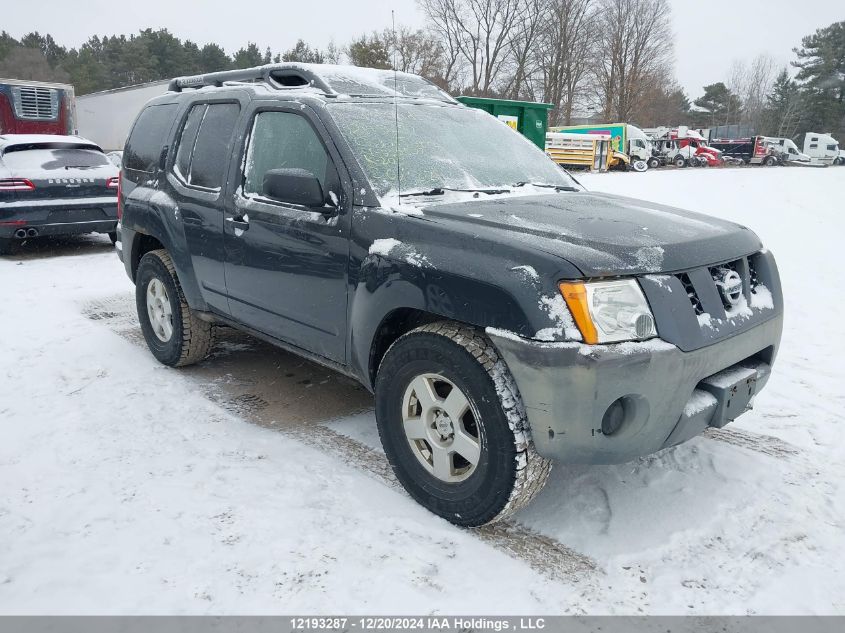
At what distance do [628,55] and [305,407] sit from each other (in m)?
60.0

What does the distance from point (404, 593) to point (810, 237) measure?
10936 mm

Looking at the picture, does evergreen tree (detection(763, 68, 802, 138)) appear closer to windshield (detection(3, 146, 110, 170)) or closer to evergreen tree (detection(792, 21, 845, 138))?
evergreen tree (detection(792, 21, 845, 138))

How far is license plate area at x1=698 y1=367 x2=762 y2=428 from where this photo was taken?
268 centimetres

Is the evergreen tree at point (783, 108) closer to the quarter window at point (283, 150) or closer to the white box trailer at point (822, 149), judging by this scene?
the white box trailer at point (822, 149)

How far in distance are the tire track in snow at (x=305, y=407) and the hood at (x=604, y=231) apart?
3.80ft

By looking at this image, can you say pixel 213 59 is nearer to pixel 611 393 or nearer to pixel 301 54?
pixel 301 54

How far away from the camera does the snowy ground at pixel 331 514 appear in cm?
240

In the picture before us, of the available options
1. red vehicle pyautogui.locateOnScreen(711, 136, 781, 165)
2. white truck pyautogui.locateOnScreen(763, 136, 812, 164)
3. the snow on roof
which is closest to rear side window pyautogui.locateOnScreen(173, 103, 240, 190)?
the snow on roof

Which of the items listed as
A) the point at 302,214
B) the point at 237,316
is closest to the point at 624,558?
the point at 302,214

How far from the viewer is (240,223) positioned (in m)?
3.74

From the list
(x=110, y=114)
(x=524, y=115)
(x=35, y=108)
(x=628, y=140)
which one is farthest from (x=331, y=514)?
(x=628, y=140)

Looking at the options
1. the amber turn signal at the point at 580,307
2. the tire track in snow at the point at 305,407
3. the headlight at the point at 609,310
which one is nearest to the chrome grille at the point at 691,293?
the headlight at the point at 609,310

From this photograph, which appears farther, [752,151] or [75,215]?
[752,151]

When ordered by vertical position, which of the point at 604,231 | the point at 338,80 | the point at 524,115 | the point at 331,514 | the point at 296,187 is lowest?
the point at 331,514
